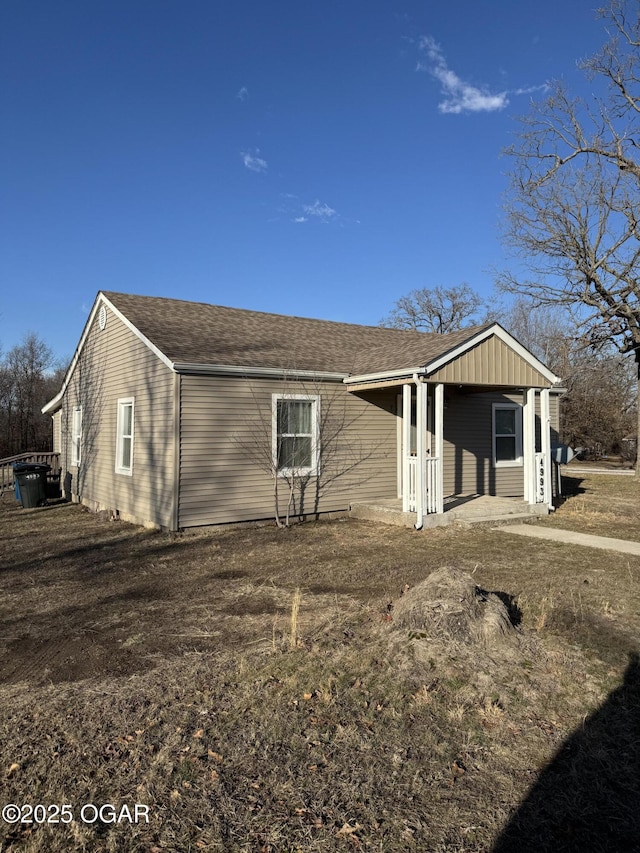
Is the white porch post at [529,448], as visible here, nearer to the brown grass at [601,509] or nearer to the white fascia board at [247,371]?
the brown grass at [601,509]

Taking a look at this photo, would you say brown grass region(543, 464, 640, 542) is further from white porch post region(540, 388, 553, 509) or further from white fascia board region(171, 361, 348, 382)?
white fascia board region(171, 361, 348, 382)

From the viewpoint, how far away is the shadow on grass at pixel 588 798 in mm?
2475

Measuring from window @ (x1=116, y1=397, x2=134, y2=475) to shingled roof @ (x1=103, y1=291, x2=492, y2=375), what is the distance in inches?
75.8

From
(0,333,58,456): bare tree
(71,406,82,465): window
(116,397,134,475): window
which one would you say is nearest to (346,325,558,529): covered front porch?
(116,397,134,475): window

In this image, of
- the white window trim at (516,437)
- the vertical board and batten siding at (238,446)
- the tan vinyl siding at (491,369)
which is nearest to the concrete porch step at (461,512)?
the vertical board and batten siding at (238,446)

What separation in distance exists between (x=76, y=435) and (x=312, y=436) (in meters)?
7.86

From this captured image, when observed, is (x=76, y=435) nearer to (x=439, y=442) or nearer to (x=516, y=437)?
(x=439, y=442)

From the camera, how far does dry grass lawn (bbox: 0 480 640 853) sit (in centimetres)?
258

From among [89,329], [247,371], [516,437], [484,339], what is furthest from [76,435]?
[516,437]

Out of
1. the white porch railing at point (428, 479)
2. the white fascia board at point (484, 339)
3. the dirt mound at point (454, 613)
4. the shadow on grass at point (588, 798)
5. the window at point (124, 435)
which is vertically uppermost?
the white fascia board at point (484, 339)

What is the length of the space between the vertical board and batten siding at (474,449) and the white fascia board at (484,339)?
5.90 ft

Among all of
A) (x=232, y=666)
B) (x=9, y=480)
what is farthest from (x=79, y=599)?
(x=9, y=480)

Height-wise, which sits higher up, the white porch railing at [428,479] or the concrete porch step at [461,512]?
the white porch railing at [428,479]

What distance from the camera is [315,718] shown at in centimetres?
353
